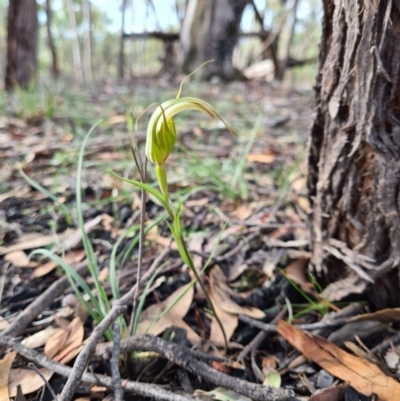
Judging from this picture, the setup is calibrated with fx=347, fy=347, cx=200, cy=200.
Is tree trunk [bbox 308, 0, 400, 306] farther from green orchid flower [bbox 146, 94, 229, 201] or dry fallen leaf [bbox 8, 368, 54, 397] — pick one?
A: dry fallen leaf [bbox 8, 368, 54, 397]

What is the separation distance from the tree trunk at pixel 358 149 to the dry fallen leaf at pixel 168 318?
37cm

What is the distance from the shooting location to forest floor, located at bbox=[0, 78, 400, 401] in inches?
27.4

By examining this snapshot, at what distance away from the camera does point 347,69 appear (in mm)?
712

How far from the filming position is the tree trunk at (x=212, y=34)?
5.10 metres

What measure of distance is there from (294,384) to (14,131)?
2.14 meters

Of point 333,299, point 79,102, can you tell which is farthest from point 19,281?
point 79,102

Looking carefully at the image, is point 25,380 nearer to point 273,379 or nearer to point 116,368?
point 116,368

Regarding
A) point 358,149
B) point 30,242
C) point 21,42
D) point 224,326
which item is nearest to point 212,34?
point 21,42

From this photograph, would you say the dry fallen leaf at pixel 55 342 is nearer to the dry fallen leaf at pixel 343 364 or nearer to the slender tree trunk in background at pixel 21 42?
the dry fallen leaf at pixel 343 364

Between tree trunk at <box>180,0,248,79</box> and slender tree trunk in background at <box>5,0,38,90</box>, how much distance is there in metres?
2.30

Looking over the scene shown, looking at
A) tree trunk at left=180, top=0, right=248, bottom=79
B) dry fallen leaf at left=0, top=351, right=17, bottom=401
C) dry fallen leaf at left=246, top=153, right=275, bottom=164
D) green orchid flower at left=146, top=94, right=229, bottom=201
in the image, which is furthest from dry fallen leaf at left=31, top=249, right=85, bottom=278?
tree trunk at left=180, top=0, right=248, bottom=79

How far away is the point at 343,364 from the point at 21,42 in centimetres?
414

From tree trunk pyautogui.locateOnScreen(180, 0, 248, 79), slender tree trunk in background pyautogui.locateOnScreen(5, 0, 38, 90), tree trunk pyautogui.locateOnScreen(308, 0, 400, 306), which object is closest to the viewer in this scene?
tree trunk pyautogui.locateOnScreen(308, 0, 400, 306)

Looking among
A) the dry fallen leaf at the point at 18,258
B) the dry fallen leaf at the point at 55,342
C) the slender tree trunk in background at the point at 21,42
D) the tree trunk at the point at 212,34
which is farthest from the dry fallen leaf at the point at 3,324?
the tree trunk at the point at 212,34
